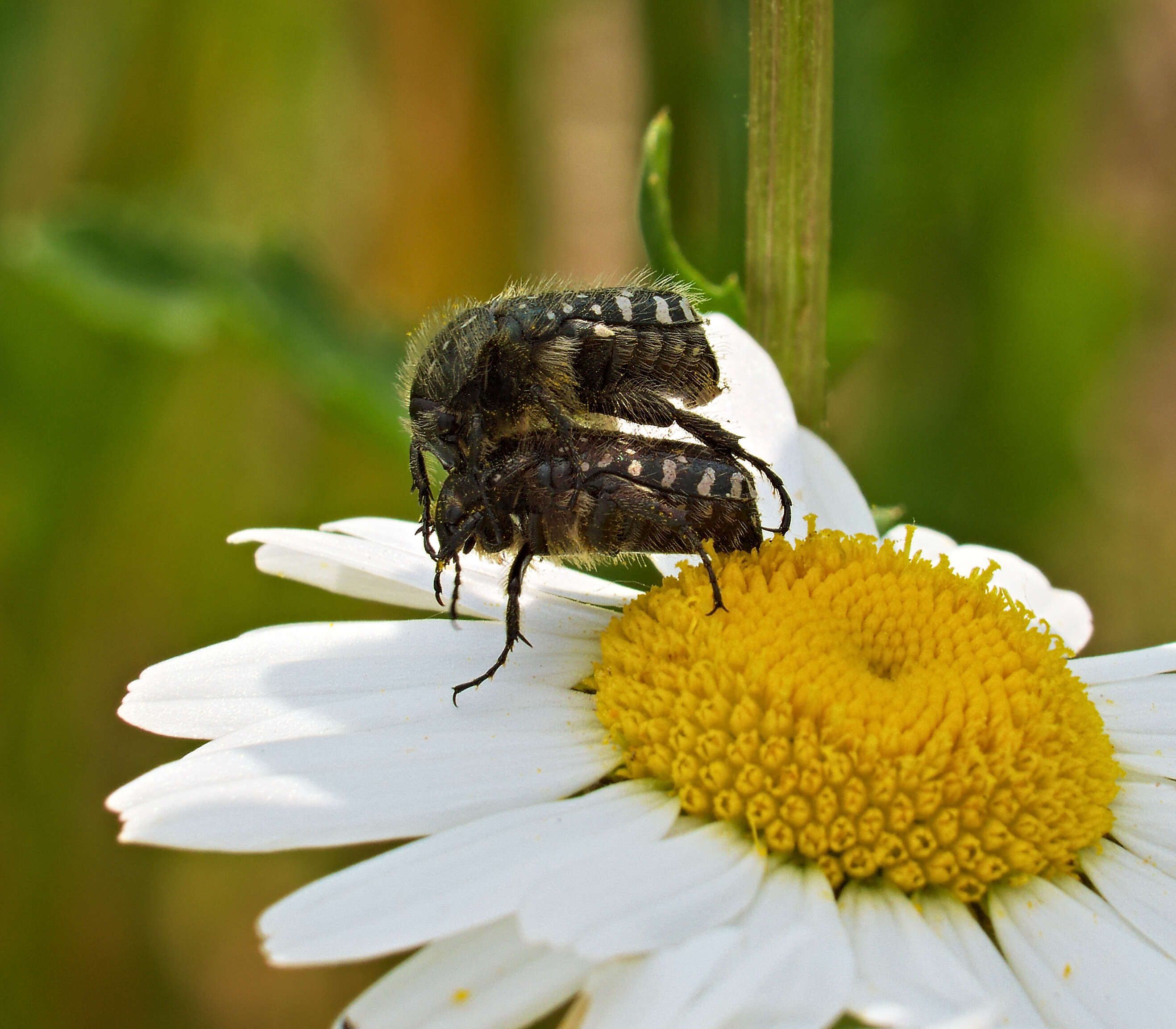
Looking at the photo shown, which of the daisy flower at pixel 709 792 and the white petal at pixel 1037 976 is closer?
the daisy flower at pixel 709 792

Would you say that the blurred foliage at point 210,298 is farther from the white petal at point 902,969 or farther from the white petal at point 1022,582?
the white petal at point 902,969

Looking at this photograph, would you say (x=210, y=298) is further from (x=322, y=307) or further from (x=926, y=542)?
(x=926, y=542)

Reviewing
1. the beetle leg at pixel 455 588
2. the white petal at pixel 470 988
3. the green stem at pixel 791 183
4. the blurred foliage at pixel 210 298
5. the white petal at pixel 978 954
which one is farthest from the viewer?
the blurred foliage at pixel 210 298

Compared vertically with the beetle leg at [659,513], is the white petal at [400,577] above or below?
below

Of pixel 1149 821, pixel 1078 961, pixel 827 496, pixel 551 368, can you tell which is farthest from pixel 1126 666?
pixel 551 368

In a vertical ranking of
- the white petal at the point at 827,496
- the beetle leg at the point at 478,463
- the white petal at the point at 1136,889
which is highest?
the beetle leg at the point at 478,463

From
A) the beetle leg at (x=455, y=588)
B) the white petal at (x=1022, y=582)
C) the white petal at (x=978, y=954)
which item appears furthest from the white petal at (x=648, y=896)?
the white petal at (x=1022, y=582)
